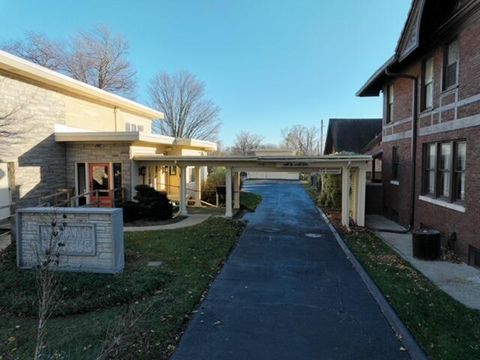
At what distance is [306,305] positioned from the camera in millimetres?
5922

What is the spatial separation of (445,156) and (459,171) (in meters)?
1.04

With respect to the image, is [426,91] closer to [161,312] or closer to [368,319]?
[368,319]

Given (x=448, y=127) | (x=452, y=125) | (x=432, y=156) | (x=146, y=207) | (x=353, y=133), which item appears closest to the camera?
(x=452, y=125)

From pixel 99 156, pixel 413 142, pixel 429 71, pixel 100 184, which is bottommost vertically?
pixel 100 184

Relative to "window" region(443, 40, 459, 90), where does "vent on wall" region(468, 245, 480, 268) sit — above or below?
below

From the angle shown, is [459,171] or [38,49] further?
[38,49]

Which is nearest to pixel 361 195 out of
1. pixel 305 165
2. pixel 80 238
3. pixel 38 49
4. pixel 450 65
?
pixel 305 165

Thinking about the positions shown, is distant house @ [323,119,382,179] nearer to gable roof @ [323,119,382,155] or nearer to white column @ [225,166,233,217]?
gable roof @ [323,119,382,155]

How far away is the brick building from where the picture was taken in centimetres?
845

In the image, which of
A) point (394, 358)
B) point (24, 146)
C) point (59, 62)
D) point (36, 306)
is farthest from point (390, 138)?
point (59, 62)

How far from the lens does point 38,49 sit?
3388 cm

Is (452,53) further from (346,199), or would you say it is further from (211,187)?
(211,187)

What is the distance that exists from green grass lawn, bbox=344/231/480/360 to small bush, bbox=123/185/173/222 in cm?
874

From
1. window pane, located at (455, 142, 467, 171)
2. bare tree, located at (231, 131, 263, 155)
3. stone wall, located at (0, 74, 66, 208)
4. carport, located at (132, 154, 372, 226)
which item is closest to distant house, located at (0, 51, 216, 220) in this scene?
stone wall, located at (0, 74, 66, 208)
